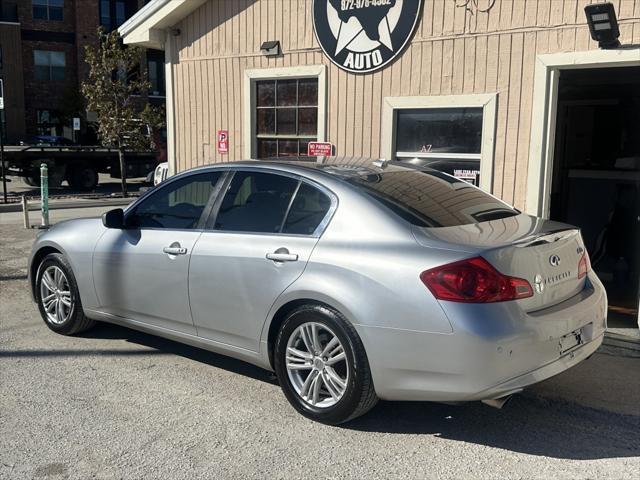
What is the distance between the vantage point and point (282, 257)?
13.1ft

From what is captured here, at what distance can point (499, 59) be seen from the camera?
6742 millimetres

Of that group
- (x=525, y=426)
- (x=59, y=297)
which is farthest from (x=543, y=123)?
(x=59, y=297)

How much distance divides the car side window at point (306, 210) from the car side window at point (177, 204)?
0.81m

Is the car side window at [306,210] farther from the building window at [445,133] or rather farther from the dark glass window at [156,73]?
the dark glass window at [156,73]

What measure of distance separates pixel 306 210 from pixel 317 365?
96cm

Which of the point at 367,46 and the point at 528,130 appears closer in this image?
the point at 528,130

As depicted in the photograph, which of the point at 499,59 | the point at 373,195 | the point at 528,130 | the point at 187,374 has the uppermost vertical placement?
the point at 499,59

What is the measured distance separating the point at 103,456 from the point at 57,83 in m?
38.2

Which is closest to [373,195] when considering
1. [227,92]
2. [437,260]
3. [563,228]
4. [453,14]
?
[437,260]

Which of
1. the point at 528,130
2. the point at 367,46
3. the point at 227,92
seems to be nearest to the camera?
the point at 528,130

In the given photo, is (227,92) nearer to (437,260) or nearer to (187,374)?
(187,374)

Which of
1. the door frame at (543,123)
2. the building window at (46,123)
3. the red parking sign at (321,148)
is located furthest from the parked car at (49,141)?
the door frame at (543,123)

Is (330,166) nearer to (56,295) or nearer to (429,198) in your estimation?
(429,198)

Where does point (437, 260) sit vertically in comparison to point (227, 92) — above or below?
below
